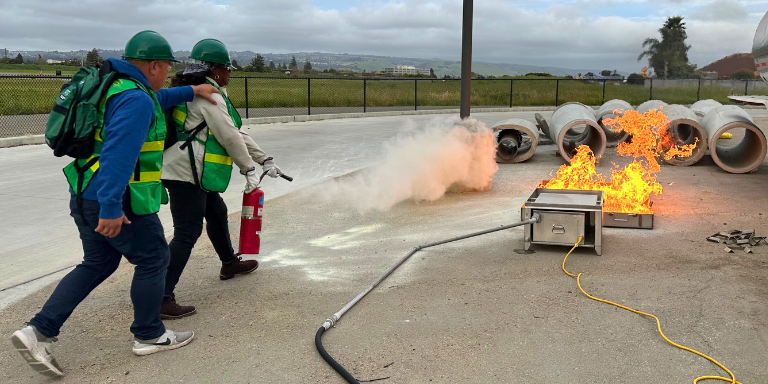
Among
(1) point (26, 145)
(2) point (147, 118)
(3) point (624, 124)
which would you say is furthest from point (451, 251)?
(1) point (26, 145)

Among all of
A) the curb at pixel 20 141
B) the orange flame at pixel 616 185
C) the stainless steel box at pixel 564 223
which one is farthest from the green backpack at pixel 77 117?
the curb at pixel 20 141

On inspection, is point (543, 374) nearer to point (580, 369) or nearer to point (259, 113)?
point (580, 369)

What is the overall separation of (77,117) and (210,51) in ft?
4.39

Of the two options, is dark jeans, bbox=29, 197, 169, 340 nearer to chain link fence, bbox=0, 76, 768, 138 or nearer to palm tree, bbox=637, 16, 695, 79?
chain link fence, bbox=0, 76, 768, 138

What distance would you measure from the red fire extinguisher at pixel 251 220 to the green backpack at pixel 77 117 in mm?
1467

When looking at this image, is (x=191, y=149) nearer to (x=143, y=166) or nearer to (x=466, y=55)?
(x=143, y=166)

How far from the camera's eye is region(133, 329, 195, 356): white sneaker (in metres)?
3.44

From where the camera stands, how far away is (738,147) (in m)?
10.9

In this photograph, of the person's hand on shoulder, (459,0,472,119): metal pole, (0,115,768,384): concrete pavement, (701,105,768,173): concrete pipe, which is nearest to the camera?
(0,115,768,384): concrete pavement

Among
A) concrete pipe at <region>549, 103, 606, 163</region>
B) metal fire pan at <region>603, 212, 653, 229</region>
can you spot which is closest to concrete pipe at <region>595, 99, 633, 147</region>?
concrete pipe at <region>549, 103, 606, 163</region>

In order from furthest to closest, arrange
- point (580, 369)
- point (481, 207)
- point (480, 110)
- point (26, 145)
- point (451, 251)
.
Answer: point (480, 110), point (26, 145), point (481, 207), point (451, 251), point (580, 369)

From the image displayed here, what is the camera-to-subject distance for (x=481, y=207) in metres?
7.34

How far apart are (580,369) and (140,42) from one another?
2.96 meters

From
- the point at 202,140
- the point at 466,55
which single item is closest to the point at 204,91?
the point at 202,140
